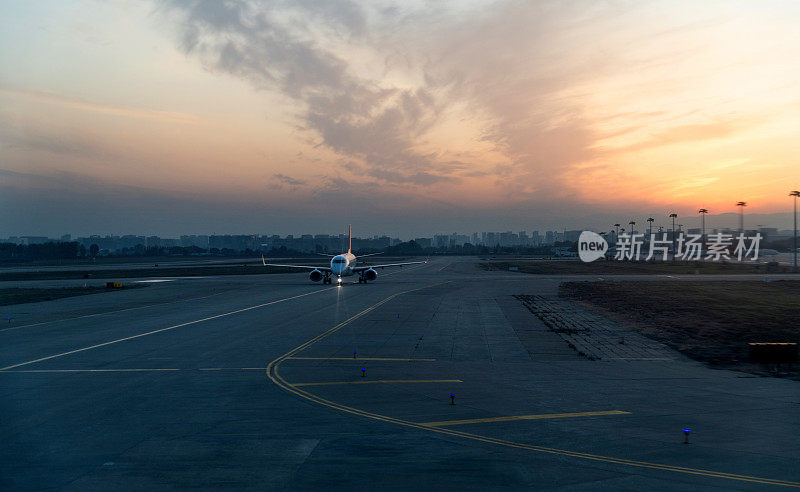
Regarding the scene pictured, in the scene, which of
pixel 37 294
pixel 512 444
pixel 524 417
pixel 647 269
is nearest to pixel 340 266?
pixel 37 294

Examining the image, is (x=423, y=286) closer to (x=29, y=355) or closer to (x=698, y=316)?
(x=698, y=316)

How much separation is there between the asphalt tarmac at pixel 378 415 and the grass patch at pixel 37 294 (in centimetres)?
2685

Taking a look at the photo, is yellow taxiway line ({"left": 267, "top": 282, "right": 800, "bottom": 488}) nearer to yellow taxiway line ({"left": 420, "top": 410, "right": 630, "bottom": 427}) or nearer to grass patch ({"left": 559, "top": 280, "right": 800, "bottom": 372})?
yellow taxiway line ({"left": 420, "top": 410, "right": 630, "bottom": 427})

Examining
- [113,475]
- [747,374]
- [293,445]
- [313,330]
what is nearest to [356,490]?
[293,445]

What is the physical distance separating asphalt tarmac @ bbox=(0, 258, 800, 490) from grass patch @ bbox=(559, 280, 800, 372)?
137 inches

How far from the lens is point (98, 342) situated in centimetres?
2545

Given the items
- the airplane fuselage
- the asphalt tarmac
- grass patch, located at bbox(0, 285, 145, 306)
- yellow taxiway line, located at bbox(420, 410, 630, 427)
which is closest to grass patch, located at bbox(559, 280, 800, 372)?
the asphalt tarmac

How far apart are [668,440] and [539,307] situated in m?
28.7

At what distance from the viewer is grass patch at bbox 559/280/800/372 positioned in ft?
79.4

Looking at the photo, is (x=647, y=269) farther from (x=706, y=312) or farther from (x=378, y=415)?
(x=378, y=415)

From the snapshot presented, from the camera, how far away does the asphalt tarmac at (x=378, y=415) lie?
959 centimetres

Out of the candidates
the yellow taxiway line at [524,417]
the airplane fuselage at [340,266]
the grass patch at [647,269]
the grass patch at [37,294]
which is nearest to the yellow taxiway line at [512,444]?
the yellow taxiway line at [524,417]

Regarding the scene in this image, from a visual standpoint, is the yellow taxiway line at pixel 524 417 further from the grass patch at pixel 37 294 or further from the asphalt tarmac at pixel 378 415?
the grass patch at pixel 37 294

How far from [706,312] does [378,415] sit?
32223 mm
